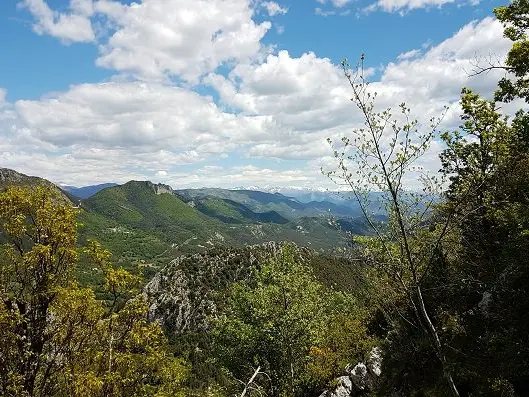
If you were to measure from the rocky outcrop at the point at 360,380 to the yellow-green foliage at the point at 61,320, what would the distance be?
14.6 m

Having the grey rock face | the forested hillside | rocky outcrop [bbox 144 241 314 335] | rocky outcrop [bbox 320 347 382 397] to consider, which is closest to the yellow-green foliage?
the forested hillside

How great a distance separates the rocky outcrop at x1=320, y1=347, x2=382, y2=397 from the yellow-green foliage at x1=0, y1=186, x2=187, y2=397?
14.6 meters

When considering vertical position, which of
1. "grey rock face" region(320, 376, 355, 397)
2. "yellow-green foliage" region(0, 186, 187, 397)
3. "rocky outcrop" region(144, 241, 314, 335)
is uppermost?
"yellow-green foliage" region(0, 186, 187, 397)

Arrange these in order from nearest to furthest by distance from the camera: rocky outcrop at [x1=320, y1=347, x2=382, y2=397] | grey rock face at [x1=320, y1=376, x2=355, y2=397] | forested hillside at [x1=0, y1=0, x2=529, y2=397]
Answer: forested hillside at [x1=0, y1=0, x2=529, y2=397] → rocky outcrop at [x1=320, y1=347, x2=382, y2=397] → grey rock face at [x1=320, y1=376, x2=355, y2=397]

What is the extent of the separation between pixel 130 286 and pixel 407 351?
16612mm

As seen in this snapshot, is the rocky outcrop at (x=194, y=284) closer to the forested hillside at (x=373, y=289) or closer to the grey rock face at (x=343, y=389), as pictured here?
the grey rock face at (x=343, y=389)

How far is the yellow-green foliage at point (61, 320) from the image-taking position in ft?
39.1

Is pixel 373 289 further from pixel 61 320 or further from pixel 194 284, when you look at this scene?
Result: pixel 194 284

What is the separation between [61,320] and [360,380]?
19190mm

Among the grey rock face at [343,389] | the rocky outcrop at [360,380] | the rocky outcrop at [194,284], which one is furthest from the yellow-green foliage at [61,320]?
the rocky outcrop at [194,284]

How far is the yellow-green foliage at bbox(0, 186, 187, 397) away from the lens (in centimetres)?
1191

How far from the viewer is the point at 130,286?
46.5 feet

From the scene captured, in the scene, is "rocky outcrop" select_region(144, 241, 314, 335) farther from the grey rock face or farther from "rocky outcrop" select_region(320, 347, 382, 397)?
"rocky outcrop" select_region(320, 347, 382, 397)

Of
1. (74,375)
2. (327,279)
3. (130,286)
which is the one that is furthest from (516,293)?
(327,279)
